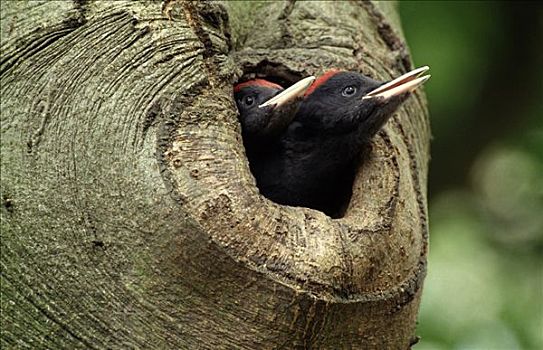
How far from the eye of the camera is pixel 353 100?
2350mm

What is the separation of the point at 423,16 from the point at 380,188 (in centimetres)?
225

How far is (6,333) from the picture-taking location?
183cm

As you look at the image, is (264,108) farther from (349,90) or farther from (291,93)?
(349,90)

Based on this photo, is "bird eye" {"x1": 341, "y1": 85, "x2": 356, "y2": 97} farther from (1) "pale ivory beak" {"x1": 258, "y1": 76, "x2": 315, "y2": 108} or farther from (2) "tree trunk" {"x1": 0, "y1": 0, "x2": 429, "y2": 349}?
(2) "tree trunk" {"x1": 0, "y1": 0, "x2": 429, "y2": 349}

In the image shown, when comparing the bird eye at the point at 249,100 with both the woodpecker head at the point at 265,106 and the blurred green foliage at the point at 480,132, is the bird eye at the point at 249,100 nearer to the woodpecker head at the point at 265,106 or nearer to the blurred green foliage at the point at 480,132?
A: the woodpecker head at the point at 265,106

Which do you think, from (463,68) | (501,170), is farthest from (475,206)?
(463,68)

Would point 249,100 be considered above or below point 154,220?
above

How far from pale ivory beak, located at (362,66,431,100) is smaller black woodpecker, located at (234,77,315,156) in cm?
17

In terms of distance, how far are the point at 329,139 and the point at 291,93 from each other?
0.22 metres

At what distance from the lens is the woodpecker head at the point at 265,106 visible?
2348mm

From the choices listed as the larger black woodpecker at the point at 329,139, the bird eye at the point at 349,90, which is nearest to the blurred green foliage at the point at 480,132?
the larger black woodpecker at the point at 329,139

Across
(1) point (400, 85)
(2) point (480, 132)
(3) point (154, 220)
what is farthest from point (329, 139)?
(2) point (480, 132)

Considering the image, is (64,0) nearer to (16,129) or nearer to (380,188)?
(16,129)

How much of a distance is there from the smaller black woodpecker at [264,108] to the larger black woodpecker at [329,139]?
51mm
